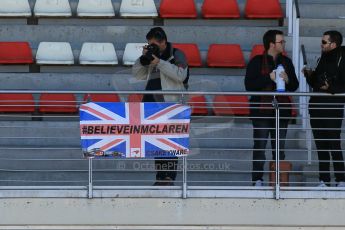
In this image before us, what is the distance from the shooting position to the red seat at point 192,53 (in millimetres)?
11852

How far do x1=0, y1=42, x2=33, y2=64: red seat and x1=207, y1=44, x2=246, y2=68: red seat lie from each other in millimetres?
A: 2154

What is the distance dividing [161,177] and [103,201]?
0.61 m

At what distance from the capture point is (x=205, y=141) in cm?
1071

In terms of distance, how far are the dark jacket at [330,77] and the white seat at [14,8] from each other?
4.57 metres

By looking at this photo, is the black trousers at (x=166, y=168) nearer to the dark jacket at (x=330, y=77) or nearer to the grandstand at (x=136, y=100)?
the grandstand at (x=136, y=100)

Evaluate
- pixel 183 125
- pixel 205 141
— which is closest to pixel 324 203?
pixel 183 125

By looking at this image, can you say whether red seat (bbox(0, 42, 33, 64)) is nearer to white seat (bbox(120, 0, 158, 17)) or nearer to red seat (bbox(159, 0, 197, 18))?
white seat (bbox(120, 0, 158, 17))

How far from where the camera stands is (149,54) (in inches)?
356

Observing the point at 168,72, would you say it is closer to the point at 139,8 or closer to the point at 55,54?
the point at 55,54

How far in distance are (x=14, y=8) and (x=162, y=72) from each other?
399 cm

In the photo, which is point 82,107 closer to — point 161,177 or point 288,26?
point 161,177

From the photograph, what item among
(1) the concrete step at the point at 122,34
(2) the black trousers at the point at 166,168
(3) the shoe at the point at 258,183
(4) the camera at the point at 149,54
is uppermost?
(1) the concrete step at the point at 122,34

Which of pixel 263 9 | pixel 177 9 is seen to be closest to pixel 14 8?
pixel 177 9

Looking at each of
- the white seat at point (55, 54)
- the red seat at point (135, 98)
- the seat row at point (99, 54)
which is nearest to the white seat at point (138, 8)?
the seat row at point (99, 54)
